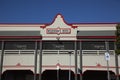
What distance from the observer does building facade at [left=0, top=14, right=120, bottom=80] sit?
134 feet

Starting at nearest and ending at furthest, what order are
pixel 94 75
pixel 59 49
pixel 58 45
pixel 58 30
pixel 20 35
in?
pixel 59 49 → pixel 58 45 → pixel 20 35 → pixel 58 30 → pixel 94 75

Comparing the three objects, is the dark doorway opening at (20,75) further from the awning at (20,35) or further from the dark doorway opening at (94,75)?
the dark doorway opening at (94,75)

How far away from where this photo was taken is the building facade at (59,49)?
134 feet

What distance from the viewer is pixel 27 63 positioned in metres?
41.3

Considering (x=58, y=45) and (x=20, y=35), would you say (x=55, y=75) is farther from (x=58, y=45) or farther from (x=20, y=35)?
(x=20, y=35)

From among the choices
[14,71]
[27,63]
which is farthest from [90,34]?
[14,71]

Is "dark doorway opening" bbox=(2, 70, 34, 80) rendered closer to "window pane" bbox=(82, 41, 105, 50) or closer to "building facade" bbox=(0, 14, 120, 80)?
"building facade" bbox=(0, 14, 120, 80)

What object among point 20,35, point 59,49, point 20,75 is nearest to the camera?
point 59,49

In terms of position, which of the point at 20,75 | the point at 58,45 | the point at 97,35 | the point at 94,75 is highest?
the point at 97,35

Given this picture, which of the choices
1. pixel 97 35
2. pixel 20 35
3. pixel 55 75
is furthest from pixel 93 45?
pixel 20 35

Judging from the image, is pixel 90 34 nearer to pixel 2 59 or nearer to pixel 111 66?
pixel 111 66

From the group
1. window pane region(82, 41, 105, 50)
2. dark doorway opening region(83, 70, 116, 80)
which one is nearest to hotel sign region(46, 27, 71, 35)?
window pane region(82, 41, 105, 50)

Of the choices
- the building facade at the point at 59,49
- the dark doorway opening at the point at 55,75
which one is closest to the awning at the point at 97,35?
the building facade at the point at 59,49

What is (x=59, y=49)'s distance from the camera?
138 feet
